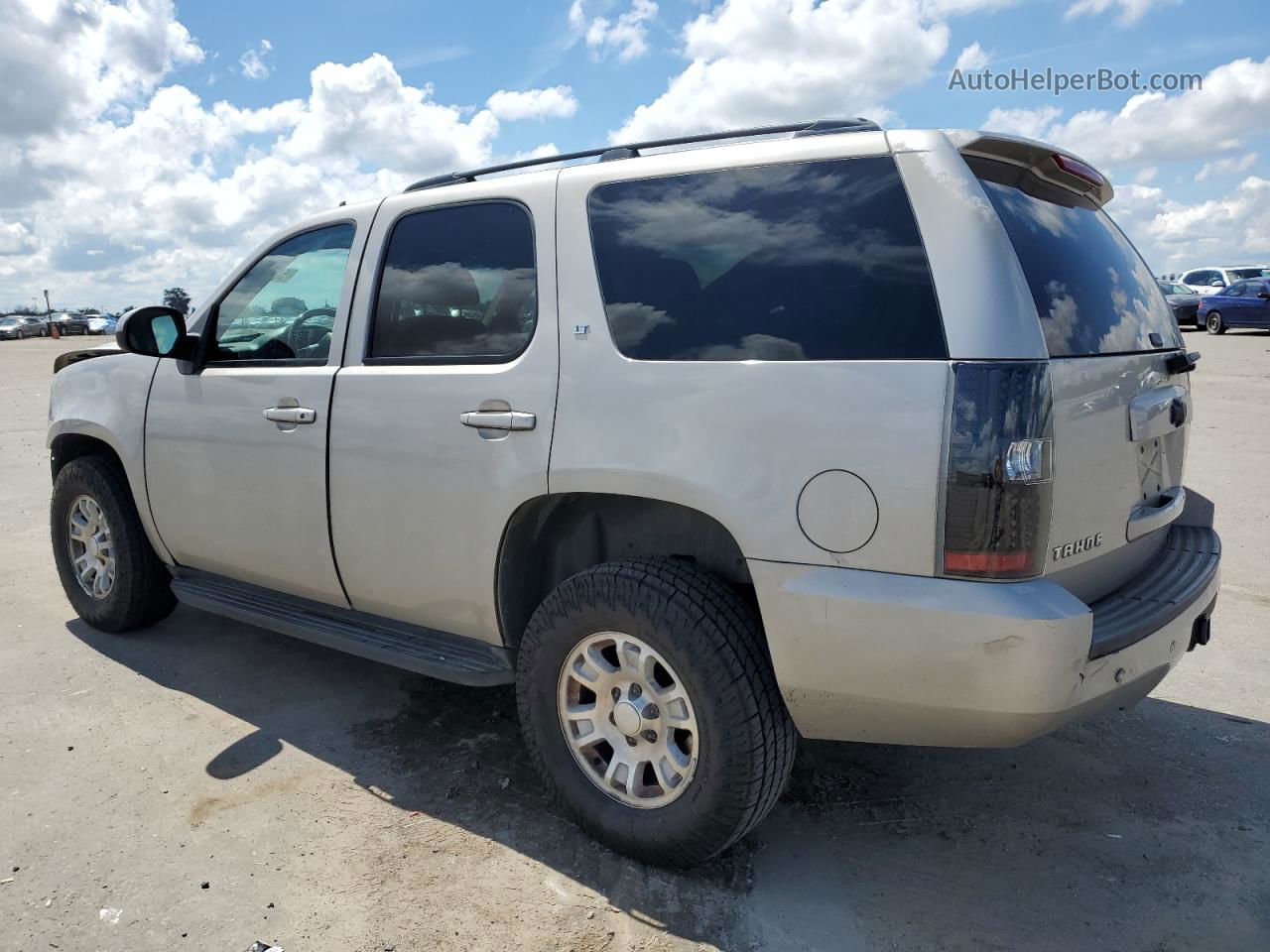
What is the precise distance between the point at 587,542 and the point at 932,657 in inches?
47.8

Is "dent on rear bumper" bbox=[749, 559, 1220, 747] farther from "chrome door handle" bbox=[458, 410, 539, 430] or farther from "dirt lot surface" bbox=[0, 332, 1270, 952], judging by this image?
"chrome door handle" bbox=[458, 410, 539, 430]

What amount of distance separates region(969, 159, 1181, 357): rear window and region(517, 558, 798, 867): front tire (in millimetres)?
1117

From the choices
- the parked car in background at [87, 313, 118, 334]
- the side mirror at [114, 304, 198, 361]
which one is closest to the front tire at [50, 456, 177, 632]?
the side mirror at [114, 304, 198, 361]

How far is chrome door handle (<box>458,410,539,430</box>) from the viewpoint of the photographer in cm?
274

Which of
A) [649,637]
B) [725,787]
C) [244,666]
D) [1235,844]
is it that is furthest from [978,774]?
[244,666]

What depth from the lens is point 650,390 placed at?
2521 mm

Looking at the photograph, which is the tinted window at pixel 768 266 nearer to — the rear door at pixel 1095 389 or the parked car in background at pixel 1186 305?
the rear door at pixel 1095 389

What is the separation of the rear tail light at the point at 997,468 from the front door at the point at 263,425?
219cm

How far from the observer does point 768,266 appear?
2.44 m

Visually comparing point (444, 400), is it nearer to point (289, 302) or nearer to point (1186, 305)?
point (289, 302)

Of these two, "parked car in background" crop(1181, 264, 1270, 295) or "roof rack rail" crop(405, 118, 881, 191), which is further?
"parked car in background" crop(1181, 264, 1270, 295)

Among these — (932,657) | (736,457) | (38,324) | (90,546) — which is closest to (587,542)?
(736,457)

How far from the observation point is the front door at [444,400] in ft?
9.22

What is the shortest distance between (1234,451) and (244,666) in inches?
348
